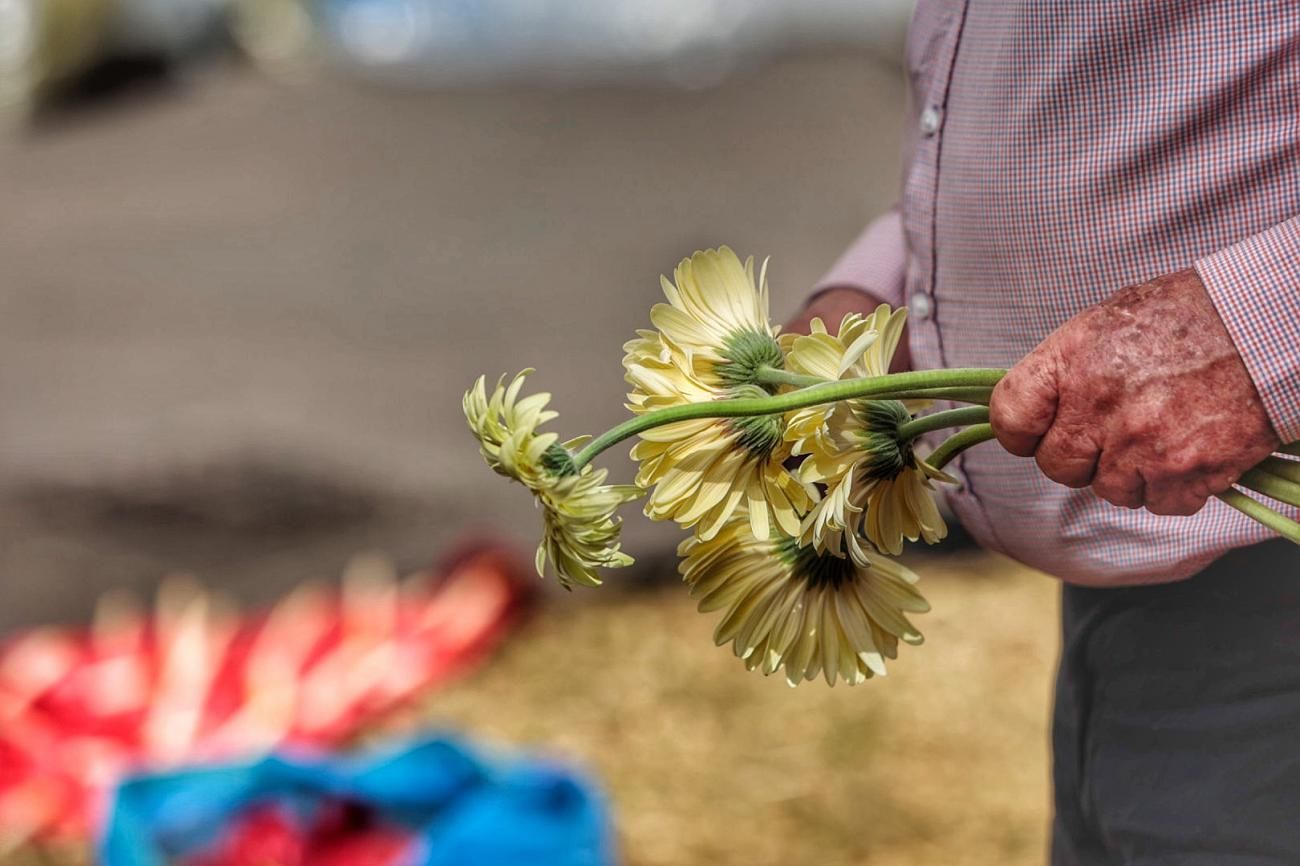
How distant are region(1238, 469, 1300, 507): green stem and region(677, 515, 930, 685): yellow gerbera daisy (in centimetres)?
12

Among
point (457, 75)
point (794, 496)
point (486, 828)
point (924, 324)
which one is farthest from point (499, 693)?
point (457, 75)

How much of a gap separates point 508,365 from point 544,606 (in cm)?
45

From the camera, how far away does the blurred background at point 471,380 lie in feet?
5.58

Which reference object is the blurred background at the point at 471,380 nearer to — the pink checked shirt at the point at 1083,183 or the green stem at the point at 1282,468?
the pink checked shirt at the point at 1083,183

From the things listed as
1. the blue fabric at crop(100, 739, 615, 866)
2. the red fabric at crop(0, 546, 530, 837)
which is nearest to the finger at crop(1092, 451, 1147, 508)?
the blue fabric at crop(100, 739, 615, 866)

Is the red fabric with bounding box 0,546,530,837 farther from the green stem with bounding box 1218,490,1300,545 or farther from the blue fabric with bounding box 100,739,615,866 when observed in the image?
the green stem with bounding box 1218,490,1300,545

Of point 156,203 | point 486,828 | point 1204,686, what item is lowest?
point 1204,686

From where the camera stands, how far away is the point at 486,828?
1.35 m

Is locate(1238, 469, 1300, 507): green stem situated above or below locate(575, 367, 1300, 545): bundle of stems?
below

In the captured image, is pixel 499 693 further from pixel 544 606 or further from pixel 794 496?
pixel 794 496

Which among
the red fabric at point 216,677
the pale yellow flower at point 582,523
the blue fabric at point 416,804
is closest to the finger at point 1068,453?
the pale yellow flower at point 582,523

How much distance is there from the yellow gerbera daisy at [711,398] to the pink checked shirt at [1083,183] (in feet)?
0.55

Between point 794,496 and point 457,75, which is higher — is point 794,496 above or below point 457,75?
below

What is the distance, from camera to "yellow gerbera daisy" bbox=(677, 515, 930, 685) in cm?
49
